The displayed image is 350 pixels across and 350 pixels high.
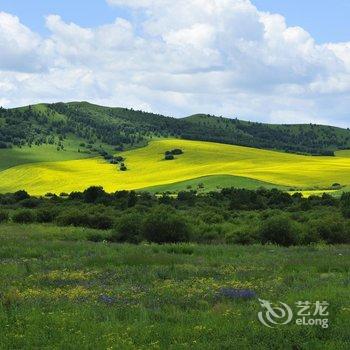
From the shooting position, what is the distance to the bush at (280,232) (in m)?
32.5

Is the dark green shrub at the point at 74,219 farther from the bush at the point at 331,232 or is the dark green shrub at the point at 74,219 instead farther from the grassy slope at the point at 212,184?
the grassy slope at the point at 212,184

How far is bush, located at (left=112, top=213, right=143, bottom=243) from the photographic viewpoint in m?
34.4

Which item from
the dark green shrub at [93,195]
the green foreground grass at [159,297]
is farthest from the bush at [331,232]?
the dark green shrub at [93,195]

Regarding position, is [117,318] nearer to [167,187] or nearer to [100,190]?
[100,190]

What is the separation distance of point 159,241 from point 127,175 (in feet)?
300

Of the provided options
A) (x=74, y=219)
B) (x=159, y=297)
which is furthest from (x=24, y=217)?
(x=159, y=297)

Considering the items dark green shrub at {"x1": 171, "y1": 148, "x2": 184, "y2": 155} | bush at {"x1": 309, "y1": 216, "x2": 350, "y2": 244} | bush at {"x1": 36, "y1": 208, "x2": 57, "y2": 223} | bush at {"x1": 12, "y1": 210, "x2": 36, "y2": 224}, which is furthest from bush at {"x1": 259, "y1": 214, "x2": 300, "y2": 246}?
dark green shrub at {"x1": 171, "y1": 148, "x2": 184, "y2": 155}

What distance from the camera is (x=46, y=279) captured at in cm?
1769

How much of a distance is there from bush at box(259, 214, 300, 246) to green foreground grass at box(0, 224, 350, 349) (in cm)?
675

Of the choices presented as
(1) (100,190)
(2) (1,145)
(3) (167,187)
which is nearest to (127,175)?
(3) (167,187)

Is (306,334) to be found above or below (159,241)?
above

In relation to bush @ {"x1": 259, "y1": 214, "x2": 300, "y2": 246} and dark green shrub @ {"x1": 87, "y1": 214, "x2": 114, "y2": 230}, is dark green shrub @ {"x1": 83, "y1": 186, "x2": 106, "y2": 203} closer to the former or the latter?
dark green shrub @ {"x1": 87, "y1": 214, "x2": 114, "y2": 230}

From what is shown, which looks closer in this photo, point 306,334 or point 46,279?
point 306,334

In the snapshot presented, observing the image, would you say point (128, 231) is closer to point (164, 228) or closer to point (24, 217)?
point (164, 228)
